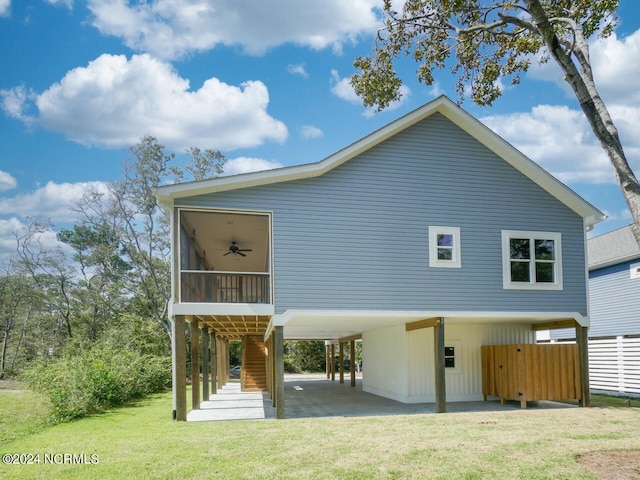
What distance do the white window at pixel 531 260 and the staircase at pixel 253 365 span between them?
39.3 feet

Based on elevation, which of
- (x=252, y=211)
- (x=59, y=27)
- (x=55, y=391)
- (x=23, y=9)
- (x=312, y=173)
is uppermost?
(x=23, y=9)

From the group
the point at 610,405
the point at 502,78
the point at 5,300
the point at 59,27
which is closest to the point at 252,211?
the point at 502,78

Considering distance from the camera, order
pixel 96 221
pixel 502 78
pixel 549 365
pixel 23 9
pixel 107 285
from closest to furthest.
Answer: pixel 502 78, pixel 549 365, pixel 23 9, pixel 96 221, pixel 107 285

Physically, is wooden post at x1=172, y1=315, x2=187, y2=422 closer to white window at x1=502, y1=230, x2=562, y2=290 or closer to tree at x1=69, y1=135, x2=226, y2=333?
white window at x1=502, y1=230, x2=562, y2=290

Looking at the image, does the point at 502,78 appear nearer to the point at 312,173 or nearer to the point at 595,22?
the point at 595,22

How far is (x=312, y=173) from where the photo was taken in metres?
12.9

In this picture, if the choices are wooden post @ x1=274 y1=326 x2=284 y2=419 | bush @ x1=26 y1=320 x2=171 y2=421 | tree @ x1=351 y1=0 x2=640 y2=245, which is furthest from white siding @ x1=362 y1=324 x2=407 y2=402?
bush @ x1=26 y1=320 x2=171 y2=421

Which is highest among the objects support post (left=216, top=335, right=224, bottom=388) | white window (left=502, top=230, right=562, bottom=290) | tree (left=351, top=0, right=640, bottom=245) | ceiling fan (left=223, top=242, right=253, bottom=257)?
tree (left=351, top=0, right=640, bottom=245)

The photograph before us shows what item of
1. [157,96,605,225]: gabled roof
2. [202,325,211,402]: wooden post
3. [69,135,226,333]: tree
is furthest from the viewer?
[69,135,226,333]: tree

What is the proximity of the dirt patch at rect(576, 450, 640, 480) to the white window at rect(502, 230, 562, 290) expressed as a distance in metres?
6.25

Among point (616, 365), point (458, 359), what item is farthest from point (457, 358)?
point (616, 365)

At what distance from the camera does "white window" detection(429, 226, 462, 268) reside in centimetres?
1348

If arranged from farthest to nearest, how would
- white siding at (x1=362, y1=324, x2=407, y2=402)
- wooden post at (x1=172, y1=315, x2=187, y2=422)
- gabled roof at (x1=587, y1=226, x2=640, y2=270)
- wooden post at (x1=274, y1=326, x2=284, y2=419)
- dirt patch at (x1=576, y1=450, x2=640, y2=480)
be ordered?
gabled roof at (x1=587, y1=226, x2=640, y2=270) < white siding at (x1=362, y1=324, x2=407, y2=402) < wooden post at (x1=274, y1=326, x2=284, y2=419) < wooden post at (x1=172, y1=315, x2=187, y2=422) < dirt patch at (x1=576, y1=450, x2=640, y2=480)

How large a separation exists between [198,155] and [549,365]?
2458 cm
